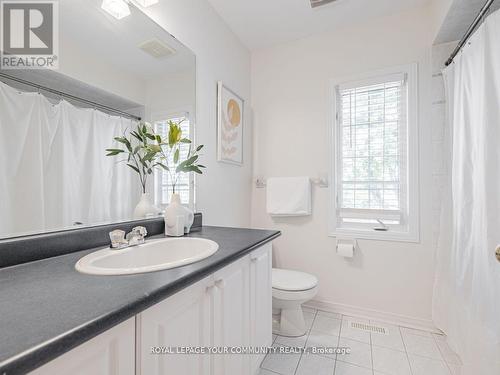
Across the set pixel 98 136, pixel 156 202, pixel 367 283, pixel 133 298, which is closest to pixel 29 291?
pixel 133 298

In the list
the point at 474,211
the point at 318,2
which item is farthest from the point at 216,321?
the point at 318,2

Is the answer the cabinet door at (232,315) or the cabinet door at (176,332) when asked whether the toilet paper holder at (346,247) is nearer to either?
the cabinet door at (232,315)

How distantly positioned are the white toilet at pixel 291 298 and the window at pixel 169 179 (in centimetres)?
89

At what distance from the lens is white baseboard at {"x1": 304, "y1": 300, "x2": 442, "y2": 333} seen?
1.87 meters

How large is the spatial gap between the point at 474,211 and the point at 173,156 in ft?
5.57

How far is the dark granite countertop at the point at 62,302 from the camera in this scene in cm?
40

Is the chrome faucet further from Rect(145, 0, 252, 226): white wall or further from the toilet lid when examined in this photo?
the toilet lid

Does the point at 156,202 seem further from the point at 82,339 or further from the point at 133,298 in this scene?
the point at 82,339

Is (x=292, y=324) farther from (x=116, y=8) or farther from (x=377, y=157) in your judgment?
(x=116, y=8)

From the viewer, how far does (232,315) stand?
41.5 inches

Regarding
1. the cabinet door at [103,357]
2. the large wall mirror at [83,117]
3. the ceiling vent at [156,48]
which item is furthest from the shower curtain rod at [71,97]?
the cabinet door at [103,357]

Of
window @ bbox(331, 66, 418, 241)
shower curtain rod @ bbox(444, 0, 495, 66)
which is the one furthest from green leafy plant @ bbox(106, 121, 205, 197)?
shower curtain rod @ bbox(444, 0, 495, 66)

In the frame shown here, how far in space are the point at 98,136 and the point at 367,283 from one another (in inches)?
86.3

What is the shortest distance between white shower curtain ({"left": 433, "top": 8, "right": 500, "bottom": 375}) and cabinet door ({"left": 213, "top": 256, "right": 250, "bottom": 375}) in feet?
3.49
